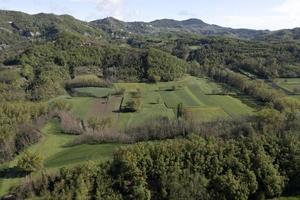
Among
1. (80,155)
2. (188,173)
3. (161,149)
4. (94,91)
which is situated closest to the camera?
(188,173)

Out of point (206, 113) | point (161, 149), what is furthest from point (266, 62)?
point (161, 149)

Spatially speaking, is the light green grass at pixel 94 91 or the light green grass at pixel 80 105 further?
the light green grass at pixel 94 91

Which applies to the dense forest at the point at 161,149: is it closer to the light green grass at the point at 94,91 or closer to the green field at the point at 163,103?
the light green grass at the point at 94,91

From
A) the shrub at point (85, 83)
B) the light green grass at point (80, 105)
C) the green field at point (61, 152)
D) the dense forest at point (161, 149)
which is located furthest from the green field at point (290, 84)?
the green field at point (61, 152)

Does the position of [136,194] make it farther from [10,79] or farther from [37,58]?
[37,58]

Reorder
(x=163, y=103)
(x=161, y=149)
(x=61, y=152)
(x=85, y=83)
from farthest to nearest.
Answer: (x=85, y=83), (x=163, y=103), (x=61, y=152), (x=161, y=149)

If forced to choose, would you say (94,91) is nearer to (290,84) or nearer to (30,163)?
(290,84)

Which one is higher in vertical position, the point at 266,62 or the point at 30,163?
the point at 30,163

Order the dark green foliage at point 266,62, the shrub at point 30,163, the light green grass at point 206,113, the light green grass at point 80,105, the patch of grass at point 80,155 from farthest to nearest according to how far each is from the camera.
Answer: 1. the dark green foliage at point 266,62
2. the light green grass at point 80,105
3. the light green grass at point 206,113
4. the patch of grass at point 80,155
5. the shrub at point 30,163
